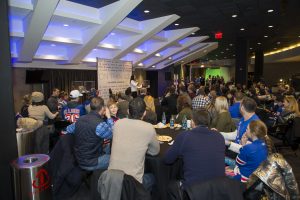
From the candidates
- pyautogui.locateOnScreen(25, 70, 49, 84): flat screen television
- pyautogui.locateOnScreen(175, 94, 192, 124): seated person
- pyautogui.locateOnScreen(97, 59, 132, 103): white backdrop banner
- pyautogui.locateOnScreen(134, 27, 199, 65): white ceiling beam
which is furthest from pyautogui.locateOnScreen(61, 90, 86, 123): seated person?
pyautogui.locateOnScreen(134, 27, 199, 65): white ceiling beam

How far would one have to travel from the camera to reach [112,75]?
31.0 ft

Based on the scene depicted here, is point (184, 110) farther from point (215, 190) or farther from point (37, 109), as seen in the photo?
point (37, 109)

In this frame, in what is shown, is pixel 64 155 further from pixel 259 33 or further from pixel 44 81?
pixel 259 33

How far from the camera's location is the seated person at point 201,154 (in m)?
2.02

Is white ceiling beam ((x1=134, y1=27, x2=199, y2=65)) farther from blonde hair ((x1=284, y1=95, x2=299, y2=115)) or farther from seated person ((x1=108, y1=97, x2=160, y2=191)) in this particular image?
seated person ((x1=108, y1=97, x2=160, y2=191))

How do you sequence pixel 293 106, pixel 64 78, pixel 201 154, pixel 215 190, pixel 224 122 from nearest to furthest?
pixel 215 190, pixel 201 154, pixel 224 122, pixel 293 106, pixel 64 78

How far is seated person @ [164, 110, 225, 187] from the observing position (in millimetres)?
2018

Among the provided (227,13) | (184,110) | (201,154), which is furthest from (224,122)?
(227,13)

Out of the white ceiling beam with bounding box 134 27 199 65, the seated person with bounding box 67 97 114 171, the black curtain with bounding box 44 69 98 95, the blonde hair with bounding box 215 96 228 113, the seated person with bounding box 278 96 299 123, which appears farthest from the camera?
the white ceiling beam with bounding box 134 27 199 65

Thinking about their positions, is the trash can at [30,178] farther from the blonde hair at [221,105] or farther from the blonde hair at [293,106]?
the blonde hair at [293,106]

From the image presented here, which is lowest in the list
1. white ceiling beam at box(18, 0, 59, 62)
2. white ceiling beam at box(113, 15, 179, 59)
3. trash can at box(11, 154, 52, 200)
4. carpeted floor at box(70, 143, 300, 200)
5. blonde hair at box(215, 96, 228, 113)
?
carpeted floor at box(70, 143, 300, 200)

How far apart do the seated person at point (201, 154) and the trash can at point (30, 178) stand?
147cm

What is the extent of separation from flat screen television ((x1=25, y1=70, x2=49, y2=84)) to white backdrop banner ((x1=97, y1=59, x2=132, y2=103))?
1.87 metres

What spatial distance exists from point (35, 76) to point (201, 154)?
7285 millimetres
